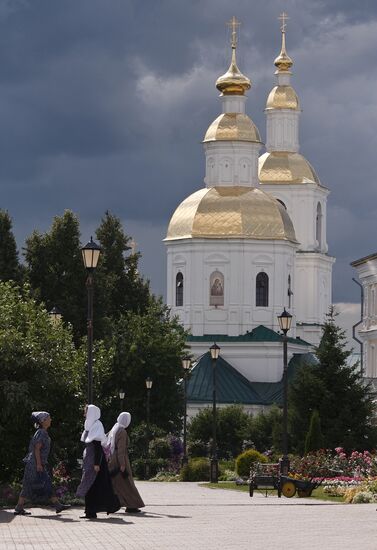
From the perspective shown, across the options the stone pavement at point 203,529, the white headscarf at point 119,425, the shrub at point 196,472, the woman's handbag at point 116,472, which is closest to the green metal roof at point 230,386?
the shrub at point 196,472

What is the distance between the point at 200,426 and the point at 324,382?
19.0 metres

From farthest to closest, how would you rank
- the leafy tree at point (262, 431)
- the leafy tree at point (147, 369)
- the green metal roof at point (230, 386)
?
the green metal roof at point (230, 386)
the leafy tree at point (262, 431)
the leafy tree at point (147, 369)

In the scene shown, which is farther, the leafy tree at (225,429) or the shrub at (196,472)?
the leafy tree at (225,429)

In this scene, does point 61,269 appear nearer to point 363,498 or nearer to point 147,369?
point 147,369

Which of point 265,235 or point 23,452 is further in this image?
point 265,235

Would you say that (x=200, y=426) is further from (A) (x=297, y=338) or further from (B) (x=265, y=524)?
(B) (x=265, y=524)

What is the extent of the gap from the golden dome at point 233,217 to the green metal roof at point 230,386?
22.5ft

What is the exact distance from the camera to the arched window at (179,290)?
100m

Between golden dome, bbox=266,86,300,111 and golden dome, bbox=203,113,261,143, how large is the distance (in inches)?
395

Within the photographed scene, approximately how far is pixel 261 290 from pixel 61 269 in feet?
75.3

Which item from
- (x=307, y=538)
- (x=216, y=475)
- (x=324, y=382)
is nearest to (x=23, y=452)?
(x=307, y=538)

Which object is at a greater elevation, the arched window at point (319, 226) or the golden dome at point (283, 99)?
the golden dome at point (283, 99)

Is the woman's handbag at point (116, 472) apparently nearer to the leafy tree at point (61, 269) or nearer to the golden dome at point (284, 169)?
the leafy tree at point (61, 269)

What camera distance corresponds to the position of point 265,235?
323ft
